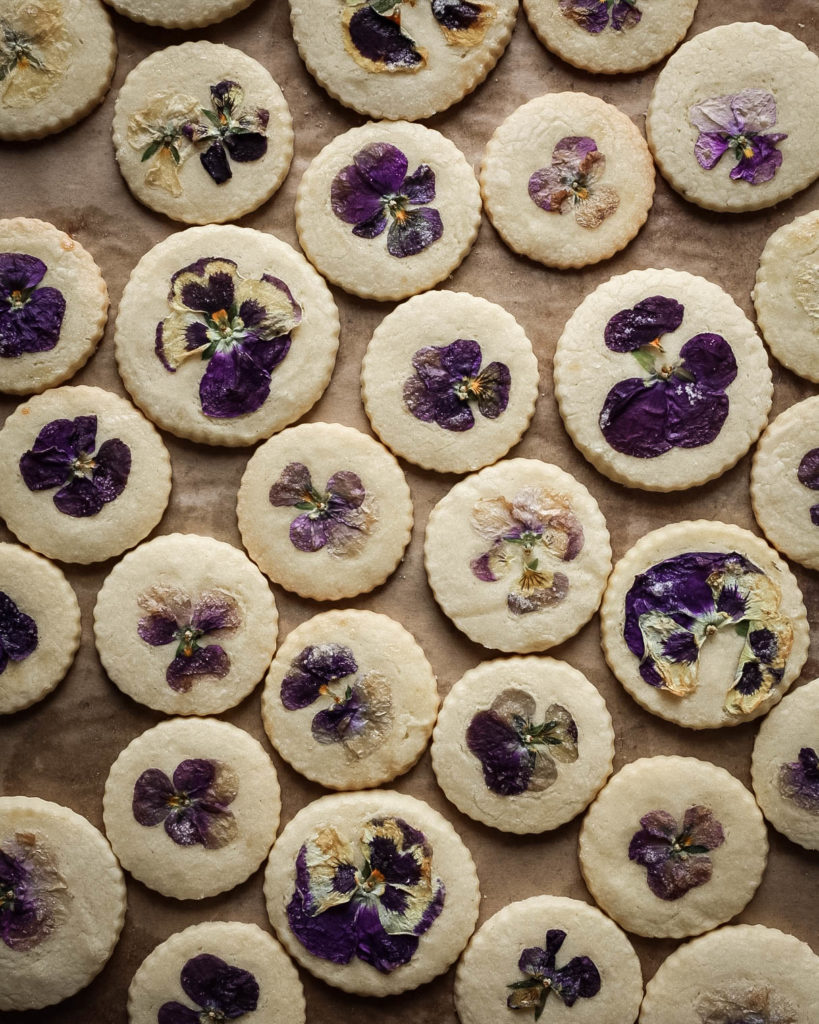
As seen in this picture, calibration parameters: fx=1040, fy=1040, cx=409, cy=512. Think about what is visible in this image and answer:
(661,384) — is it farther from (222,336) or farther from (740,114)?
(222,336)

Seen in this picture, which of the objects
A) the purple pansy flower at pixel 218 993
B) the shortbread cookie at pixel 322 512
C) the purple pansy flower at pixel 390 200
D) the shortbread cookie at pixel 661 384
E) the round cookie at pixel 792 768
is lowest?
the purple pansy flower at pixel 218 993

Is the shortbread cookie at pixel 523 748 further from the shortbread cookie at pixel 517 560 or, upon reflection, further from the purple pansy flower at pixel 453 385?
the purple pansy flower at pixel 453 385

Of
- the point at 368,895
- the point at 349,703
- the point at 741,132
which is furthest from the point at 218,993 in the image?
the point at 741,132

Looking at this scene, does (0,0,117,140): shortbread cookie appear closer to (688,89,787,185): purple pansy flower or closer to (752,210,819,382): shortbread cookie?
(688,89,787,185): purple pansy flower

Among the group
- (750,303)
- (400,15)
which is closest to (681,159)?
(750,303)

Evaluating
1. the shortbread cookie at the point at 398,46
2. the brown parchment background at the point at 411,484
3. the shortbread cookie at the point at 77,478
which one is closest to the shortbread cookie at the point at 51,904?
the brown parchment background at the point at 411,484

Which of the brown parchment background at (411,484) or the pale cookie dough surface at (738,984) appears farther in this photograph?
the brown parchment background at (411,484)

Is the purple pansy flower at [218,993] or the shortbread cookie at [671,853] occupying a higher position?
the shortbread cookie at [671,853]
